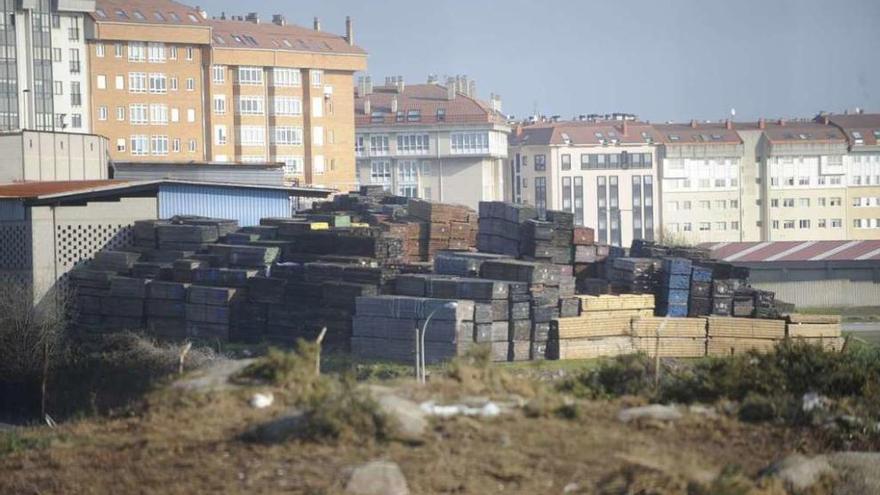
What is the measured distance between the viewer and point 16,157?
161ft

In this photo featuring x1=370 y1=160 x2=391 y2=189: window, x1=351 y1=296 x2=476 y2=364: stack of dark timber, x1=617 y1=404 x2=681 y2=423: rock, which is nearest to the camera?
x1=617 y1=404 x2=681 y2=423: rock

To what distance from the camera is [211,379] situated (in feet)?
48.5

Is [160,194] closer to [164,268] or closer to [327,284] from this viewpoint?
[164,268]

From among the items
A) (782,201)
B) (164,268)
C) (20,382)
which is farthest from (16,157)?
(782,201)

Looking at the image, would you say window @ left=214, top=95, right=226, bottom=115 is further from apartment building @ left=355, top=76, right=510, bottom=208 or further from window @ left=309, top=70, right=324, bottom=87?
apartment building @ left=355, top=76, right=510, bottom=208

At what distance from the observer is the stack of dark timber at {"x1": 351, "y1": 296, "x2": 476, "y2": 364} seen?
3222 cm

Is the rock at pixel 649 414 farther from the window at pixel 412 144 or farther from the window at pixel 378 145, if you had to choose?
the window at pixel 378 145

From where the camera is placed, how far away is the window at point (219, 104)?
73.5m

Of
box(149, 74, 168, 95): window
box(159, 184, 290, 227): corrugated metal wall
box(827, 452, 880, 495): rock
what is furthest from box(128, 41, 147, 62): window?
box(827, 452, 880, 495): rock

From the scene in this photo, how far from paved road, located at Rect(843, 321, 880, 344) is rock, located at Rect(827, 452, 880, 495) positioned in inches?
1060

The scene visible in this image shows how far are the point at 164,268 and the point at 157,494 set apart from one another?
89.5 feet

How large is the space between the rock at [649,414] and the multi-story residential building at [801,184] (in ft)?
297

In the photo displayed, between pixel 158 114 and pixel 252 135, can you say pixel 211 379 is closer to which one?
pixel 158 114

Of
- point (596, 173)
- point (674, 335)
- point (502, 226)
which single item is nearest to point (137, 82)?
point (502, 226)
